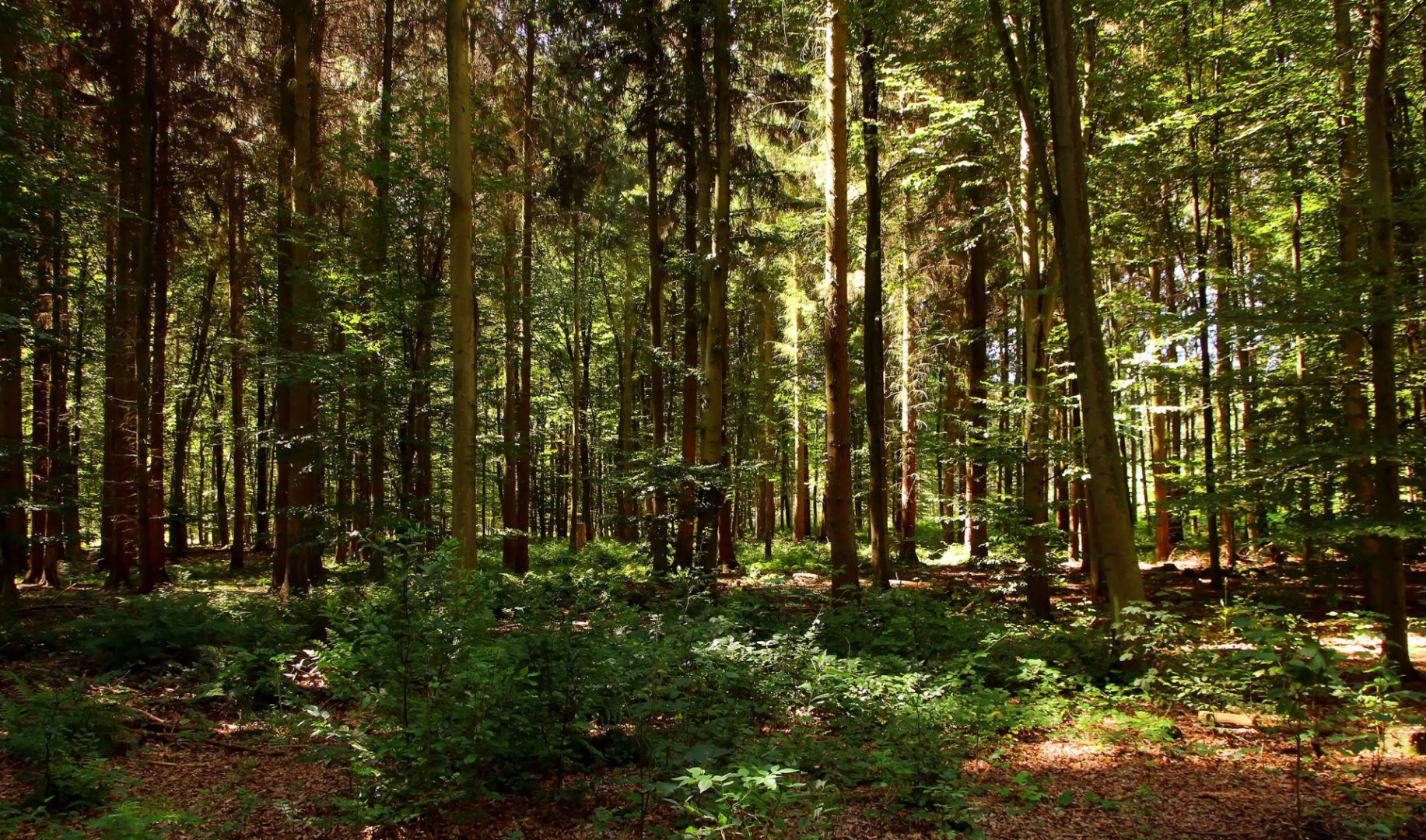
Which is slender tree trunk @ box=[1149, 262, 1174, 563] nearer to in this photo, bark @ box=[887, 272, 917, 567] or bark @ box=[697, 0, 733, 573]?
bark @ box=[887, 272, 917, 567]

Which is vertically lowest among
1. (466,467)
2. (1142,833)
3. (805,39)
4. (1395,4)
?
(1142,833)

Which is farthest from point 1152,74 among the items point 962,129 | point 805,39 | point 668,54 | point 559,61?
point 559,61

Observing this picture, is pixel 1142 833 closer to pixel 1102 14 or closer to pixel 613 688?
pixel 613 688

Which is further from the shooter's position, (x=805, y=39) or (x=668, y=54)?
(x=668, y=54)

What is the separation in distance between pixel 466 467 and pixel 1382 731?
8489mm

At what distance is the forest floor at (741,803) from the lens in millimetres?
4105

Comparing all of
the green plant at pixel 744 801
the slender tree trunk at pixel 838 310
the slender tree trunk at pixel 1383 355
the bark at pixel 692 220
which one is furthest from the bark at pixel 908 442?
the green plant at pixel 744 801

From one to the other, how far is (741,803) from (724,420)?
36.6 feet

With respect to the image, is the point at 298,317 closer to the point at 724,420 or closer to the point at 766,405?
the point at 724,420

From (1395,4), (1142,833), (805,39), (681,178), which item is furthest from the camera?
(681,178)

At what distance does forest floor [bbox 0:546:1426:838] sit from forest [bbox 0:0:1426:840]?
1.8 inches

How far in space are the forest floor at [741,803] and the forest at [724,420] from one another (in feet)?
0.15

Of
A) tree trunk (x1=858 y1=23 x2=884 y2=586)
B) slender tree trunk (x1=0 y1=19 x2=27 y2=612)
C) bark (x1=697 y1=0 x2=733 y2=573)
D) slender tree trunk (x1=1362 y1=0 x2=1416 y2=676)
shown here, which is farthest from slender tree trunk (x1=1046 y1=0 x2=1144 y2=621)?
slender tree trunk (x1=0 y1=19 x2=27 y2=612)

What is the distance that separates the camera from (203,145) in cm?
1281
